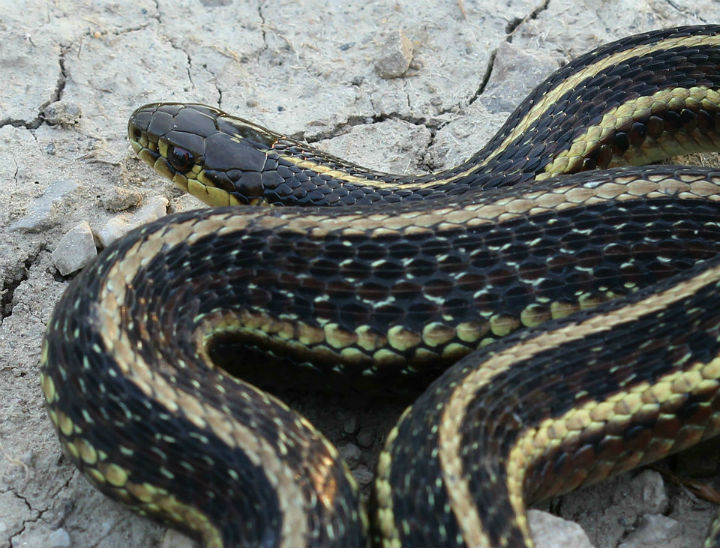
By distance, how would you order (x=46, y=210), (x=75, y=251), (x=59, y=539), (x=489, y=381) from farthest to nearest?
(x=46, y=210), (x=75, y=251), (x=59, y=539), (x=489, y=381)

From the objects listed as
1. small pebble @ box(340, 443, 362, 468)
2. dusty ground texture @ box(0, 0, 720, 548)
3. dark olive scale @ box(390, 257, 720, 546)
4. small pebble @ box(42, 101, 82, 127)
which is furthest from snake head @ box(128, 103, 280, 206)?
dark olive scale @ box(390, 257, 720, 546)

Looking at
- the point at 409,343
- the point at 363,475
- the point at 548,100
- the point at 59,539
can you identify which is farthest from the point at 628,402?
the point at 59,539

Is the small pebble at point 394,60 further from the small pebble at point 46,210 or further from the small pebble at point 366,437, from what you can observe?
the small pebble at point 366,437

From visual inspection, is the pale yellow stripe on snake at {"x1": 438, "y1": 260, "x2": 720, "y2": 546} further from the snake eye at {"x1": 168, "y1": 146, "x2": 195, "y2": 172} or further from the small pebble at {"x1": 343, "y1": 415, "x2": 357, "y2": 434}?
the snake eye at {"x1": 168, "y1": 146, "x2": 195, "y2": 172}

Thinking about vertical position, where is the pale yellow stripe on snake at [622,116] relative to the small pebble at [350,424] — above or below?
above

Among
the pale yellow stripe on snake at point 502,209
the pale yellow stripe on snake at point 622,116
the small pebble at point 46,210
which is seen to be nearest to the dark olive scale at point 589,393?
the pale yellow stripe on snake at point 502,209

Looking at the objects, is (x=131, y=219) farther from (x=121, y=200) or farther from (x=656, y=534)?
(x=656, y=534)

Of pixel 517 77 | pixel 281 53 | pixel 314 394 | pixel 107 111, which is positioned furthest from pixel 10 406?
pixel 517 77

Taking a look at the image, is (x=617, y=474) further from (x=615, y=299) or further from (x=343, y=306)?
(x=343, y=306)
